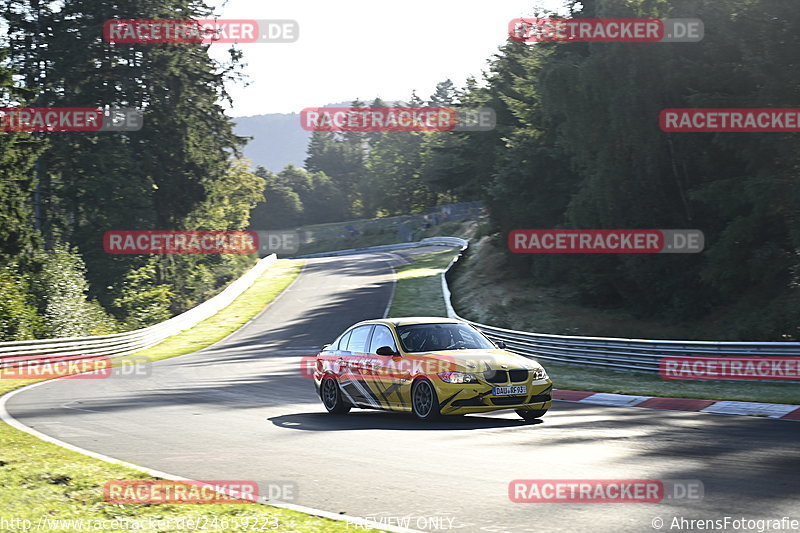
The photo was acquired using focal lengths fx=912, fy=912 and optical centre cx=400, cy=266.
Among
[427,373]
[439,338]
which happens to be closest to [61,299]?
[439,338]

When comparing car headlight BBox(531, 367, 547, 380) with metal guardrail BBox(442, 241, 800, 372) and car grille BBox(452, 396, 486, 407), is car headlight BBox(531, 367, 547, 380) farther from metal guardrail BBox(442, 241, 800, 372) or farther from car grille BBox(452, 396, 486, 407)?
metal guardrail BBox(442, 241, 800, 372)

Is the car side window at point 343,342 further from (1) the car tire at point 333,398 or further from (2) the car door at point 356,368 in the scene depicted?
(1) the car tire at point 333,398

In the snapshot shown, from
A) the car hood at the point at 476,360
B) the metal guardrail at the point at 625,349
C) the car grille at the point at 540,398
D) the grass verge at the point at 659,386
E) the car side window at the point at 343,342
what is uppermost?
the car side window at the point at 343,342

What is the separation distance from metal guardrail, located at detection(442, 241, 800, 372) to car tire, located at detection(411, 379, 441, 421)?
8180 mm

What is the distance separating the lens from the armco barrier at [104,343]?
90.9ft

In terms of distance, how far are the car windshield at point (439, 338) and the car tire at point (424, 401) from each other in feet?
2.35

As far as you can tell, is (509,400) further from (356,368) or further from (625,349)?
(625,349)

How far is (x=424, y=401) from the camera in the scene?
13180 millimetres

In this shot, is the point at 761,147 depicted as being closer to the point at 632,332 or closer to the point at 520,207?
the point at 632,332

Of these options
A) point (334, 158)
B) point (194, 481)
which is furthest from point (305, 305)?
point (334, 158)

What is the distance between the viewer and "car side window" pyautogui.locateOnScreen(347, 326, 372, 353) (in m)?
14.8

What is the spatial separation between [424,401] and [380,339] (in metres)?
1.68

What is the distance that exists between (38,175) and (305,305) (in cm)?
1863

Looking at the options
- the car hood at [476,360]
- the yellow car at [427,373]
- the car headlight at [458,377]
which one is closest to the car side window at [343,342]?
the yellow car at [427,373]
